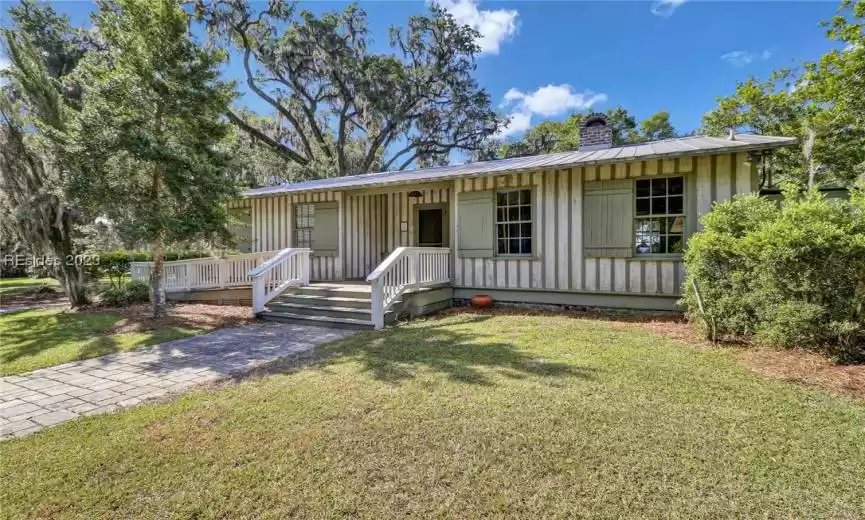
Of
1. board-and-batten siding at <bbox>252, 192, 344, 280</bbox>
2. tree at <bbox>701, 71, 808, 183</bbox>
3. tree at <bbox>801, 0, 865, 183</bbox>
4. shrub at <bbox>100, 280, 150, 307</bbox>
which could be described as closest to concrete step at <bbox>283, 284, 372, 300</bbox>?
board-and-batten siding at <bbox>252, 192, 344, 280</bbox>

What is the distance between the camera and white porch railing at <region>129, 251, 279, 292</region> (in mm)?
10180

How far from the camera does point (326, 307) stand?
781cm

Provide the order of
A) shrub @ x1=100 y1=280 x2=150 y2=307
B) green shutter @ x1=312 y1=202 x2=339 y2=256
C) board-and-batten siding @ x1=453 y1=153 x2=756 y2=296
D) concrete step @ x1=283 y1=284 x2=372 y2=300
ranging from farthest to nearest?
green shutter @ x1=312 y1=202 x2=339 y2=256, shrub @ x1=100 y1=280 x2=150 y2=307, concrete step @ x1=283 y1=284 x2=372 y2=300, board-and-batten siding @ x1=453 y1=153 x2=756 y2=296

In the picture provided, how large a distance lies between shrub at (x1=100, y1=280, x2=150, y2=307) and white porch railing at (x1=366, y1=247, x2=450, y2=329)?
6592 mm

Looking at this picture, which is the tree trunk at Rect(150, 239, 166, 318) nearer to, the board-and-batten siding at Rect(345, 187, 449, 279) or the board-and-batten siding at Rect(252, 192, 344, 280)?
the board-and-batten siding at Rect(252, 192, 344, 280)

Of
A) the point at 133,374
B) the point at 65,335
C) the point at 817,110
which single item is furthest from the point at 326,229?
the point at 817,110

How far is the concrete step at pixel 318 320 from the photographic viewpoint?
7086mm

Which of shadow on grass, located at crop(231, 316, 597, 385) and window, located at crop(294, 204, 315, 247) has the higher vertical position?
window, located at crop(294, 204, 315, 247)

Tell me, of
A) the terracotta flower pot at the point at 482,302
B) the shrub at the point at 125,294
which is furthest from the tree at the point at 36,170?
the terracotta flower pot at the point at 482,302

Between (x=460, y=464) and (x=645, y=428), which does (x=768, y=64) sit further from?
(x=460, y=464)

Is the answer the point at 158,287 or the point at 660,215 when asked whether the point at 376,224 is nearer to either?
the point at 158,287

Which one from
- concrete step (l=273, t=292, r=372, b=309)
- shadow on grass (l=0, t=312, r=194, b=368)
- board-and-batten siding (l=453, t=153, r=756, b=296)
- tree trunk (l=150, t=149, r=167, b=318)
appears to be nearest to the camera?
shadow on grass (l=0, t=312, r=194, b=368)

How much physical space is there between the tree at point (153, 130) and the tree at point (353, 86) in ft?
42.0

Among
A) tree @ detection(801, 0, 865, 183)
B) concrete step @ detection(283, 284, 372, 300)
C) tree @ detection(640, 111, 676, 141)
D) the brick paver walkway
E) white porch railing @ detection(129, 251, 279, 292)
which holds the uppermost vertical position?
tree @ detection(640, 111, 676, 141)
